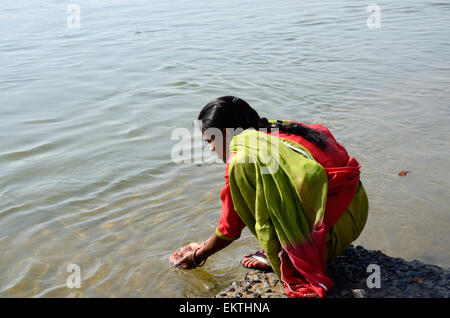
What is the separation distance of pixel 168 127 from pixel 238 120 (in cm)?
325

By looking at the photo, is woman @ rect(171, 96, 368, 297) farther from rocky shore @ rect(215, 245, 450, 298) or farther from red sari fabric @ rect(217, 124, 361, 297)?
rocky shore @ rect(215, 245, 450, 298)

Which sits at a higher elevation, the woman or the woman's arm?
the woman

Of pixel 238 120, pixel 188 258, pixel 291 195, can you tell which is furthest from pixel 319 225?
pixel 188 258

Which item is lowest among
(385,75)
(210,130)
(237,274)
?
(237,274)

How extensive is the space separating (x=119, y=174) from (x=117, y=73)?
3.66m

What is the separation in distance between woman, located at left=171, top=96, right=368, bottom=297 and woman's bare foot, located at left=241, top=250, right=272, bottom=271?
0.35 meters

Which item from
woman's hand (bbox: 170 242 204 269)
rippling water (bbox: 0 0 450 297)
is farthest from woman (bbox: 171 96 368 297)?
rippling water (bbox: 0 0 450 297)

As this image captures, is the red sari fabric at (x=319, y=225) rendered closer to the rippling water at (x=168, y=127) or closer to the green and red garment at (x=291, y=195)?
the green and red garment at (x=291, y=195)

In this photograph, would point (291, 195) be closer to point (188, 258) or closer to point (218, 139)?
point (218, 139)

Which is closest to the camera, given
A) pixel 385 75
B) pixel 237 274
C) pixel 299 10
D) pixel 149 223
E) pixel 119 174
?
pixel 237 274

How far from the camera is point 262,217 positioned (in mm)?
2533

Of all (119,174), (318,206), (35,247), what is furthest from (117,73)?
(318,206)

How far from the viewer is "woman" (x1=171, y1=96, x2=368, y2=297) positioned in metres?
2.47
